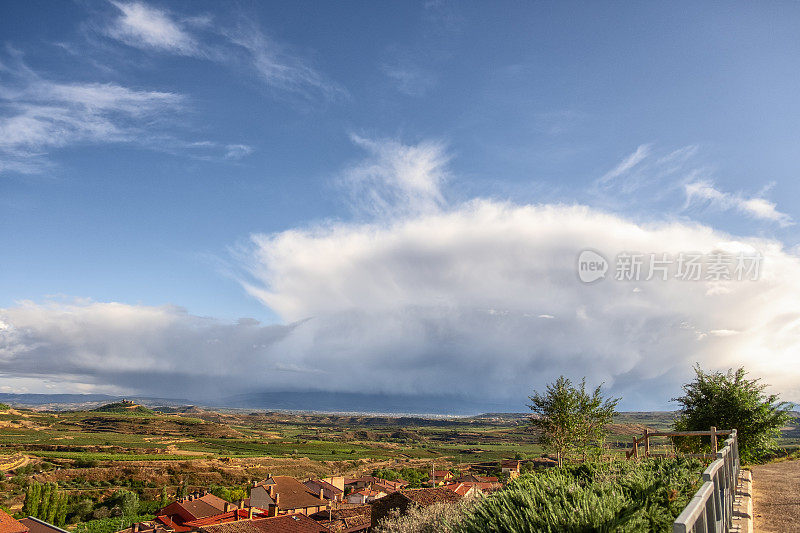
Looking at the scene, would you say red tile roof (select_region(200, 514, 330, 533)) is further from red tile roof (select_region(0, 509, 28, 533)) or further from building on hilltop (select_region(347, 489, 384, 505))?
building on hilltop (select_region(347, 489, 384, 505))

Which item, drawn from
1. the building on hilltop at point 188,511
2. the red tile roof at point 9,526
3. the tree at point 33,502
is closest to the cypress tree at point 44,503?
the tree at point 33,502

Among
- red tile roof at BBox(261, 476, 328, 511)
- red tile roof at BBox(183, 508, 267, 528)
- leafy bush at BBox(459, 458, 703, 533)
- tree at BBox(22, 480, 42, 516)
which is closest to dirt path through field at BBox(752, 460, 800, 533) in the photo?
leafy bush at BBox(459, 458, 703, 533)

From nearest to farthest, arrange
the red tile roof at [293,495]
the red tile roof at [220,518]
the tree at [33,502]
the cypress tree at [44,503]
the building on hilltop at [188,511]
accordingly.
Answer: the red tile roof at [220,518], the building on hilltop at [188,511], the tree at [33,502], the cypress tree at [44,503], the red tile roof at [293,495]

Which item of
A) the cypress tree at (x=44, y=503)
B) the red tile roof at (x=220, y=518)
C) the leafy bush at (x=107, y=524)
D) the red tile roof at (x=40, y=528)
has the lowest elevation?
the leafy bush at (x=107, y=524)

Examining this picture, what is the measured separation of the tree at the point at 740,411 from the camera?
2275cm

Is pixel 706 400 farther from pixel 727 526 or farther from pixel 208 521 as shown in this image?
pixel 208 521

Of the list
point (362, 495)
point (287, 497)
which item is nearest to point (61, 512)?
point (287, 497)

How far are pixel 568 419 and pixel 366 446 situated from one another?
156438mm

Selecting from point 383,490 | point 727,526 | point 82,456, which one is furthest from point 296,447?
point 727,526

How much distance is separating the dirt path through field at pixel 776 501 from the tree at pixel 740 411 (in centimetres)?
573

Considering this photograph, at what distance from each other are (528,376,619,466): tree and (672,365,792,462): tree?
14.2 ft

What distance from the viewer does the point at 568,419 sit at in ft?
81.0

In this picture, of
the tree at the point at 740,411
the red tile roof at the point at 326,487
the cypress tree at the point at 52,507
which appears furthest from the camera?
the red tile roof at the point at 326,487

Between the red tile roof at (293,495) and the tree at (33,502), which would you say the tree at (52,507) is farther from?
the red tile roof at (293,495)
